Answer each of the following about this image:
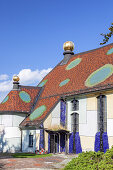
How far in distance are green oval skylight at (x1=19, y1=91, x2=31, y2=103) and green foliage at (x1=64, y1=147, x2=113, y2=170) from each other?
21719mm

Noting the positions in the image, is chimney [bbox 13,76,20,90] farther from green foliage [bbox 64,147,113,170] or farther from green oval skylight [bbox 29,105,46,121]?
green foliage [bbox 64,147,113,170]

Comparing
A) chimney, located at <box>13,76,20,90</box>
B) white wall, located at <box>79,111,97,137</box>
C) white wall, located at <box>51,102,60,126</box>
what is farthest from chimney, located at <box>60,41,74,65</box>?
white wall, located at <box>79,111,97,137</box>

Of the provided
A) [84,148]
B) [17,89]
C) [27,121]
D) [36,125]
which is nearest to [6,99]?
[17,89]

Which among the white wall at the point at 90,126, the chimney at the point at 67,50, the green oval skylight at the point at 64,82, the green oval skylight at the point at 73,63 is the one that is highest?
the chimney at the point at 67,50

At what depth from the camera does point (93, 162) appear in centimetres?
1152

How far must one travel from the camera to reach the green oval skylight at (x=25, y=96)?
33.1 meters

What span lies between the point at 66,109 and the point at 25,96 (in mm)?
8828

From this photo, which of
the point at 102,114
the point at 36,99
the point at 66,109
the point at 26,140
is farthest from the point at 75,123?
the point at 36,99

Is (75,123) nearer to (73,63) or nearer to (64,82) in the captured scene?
(64,82)

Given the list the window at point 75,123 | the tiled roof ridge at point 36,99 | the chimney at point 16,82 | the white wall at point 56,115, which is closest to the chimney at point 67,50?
the tiled roof ridge at point 36,99

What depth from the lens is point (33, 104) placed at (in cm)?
3281

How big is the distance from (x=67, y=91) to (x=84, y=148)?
22.0ft

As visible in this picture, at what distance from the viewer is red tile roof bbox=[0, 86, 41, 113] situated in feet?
104

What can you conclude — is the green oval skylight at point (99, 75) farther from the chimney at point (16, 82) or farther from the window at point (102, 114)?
the chimney at point (16, 82)
